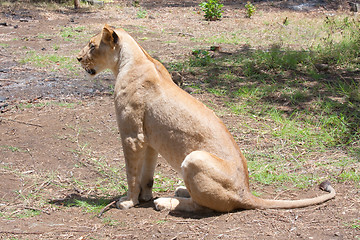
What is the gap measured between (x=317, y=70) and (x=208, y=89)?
2940mm

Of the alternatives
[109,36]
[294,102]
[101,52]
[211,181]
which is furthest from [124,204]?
[294,102]

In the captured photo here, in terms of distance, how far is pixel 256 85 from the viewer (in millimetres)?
9289

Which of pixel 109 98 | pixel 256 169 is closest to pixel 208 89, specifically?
pixel 109 98

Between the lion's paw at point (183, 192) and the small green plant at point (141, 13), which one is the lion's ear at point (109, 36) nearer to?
the lion's paw at point (183, 192)

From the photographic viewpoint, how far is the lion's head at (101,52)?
16.7ft

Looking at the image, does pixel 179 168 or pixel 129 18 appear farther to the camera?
pixel 129 18

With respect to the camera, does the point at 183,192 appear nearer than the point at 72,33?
Yes

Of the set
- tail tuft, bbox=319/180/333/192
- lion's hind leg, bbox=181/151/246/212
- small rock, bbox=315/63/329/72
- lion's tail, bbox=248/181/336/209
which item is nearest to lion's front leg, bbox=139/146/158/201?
lion's hind leg, bbox=181/151/246/212

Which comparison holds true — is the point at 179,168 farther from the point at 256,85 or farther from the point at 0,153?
the point at 256,85

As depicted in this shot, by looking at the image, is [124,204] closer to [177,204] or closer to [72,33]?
[177,204]

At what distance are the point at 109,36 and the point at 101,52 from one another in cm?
26

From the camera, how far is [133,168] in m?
4.91

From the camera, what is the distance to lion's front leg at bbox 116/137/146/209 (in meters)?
4.80

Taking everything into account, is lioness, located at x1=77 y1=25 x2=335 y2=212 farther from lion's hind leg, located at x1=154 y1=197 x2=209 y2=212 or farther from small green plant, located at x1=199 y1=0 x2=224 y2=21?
small green plant, located at x1=199 y1=0 x2=224 y2=21
